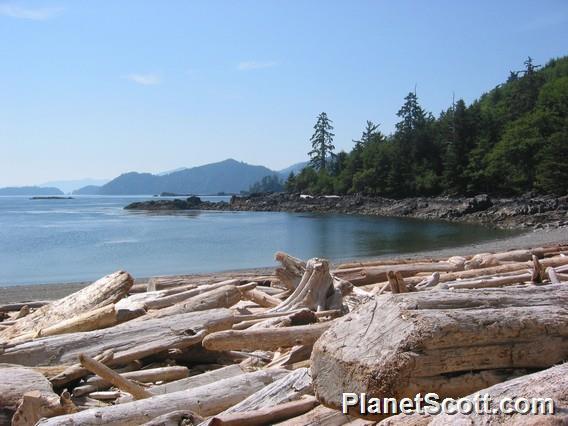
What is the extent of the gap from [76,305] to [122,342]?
2.23 meters

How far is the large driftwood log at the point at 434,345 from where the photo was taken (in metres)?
3.47

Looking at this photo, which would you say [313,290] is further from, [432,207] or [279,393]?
[432,207]

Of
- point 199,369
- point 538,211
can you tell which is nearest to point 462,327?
point 199,369

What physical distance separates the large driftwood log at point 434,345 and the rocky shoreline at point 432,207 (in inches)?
1702

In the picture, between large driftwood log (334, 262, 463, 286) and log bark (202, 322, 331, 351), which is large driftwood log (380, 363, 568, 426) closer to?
log bark (202, 322, 331, 351)

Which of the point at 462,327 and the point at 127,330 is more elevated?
the point at 462,327

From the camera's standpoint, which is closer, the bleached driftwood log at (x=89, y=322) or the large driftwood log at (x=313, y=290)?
the bleached driftwood log at (x=89, y=322)

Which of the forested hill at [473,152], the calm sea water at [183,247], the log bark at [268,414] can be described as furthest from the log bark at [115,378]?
the forested hill at [473,152]

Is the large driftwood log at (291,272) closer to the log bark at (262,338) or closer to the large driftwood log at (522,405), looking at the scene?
the log bark at (262,338)

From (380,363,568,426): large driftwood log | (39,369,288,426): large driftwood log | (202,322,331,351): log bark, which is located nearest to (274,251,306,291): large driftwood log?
(202,322,331,351): log bark

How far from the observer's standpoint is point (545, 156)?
229ft

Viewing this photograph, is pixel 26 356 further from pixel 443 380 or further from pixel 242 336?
pixel 443 380

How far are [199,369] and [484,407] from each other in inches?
148

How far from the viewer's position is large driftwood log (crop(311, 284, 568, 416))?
136 inches
